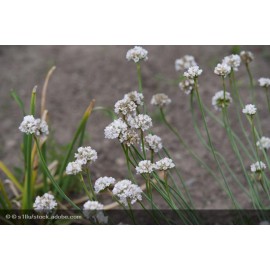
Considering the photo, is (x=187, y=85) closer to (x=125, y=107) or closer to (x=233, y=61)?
(x=233, y=61)

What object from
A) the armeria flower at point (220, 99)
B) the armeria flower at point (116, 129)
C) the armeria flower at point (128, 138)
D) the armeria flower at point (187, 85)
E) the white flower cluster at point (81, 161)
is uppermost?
the armeria flower at point (187, 85)

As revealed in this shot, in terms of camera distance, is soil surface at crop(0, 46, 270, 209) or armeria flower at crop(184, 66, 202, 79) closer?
armeria flower at crop(184, 66, 202, 79)

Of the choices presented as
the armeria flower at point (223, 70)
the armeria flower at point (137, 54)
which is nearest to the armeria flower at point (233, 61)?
the armeria flower at point (223, 70)

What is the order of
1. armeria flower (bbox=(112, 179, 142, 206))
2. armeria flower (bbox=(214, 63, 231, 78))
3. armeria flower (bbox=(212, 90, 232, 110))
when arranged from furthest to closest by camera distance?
armeria flower (bbox=(212, 90, 232, 110)), armeria flower (bbox=(214, 63, 231, 78)), armeria flower (bbox=(112, 179, 142, 206))

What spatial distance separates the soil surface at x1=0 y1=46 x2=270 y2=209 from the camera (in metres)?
1.96

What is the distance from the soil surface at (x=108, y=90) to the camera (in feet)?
6.45

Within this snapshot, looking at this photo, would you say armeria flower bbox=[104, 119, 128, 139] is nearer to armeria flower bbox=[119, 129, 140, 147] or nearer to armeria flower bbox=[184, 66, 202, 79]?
armeria flower bbox=[119, 129, 140, 147]

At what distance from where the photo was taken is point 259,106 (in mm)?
2158

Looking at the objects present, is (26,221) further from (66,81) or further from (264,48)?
(264,48)

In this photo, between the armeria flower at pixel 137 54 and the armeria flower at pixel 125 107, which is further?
the armeria flower at pixel 137 54

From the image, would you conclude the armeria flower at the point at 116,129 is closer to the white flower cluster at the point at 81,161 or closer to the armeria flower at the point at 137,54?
the white flower cluster at the point at 81,161

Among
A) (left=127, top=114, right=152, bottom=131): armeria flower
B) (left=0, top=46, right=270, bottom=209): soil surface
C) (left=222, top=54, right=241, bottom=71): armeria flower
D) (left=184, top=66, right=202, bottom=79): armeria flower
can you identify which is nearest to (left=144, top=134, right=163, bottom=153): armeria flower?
(left=127, top=114, right=152, bottom=131): armeria flower

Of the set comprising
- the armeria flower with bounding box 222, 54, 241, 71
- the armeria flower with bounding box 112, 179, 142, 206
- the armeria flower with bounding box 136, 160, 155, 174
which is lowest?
the armeria flower with bounding box 112, 179, 142, 206

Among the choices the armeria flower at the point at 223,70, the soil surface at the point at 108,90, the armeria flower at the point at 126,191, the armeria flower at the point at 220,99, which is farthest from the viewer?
the soil surface at the point at 108,90
